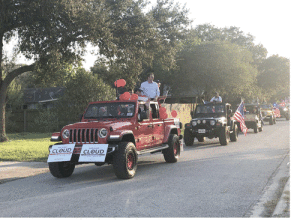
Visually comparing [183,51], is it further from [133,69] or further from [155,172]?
[155,172]

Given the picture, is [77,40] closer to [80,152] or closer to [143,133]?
[143,133]

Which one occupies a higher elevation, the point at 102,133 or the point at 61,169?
the point at 102,133

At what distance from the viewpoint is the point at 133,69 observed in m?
21.3

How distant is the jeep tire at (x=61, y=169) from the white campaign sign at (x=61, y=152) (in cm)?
36

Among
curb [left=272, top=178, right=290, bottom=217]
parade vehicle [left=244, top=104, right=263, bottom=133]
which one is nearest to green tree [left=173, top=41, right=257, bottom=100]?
parade vehicle [left=244, top=104, right=263, bottom=133]

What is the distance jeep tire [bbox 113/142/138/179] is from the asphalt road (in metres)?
0.19

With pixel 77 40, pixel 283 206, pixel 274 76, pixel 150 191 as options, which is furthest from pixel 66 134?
pixel 274 76

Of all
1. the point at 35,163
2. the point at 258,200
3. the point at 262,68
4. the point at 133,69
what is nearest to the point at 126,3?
the point at 133,69

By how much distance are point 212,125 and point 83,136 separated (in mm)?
8222

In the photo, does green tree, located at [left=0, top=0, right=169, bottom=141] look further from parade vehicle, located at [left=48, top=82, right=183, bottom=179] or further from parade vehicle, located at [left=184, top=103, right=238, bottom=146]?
parade vehicle, located at [left=48, top=82, right=183, bottom=179]

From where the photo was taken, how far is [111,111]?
29.8 ft

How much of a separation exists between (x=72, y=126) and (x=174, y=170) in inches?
111

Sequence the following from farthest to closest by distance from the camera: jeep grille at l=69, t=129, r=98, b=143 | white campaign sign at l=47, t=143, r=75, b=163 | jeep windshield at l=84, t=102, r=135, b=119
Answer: jeep windshield at l=84, t=102, r=135, b=119
jeep grille at l=69, t=129, r=98, b=143
white campaign sign at l=47, t=143, r=75, b=163

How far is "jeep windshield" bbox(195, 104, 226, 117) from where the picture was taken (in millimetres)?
16273
